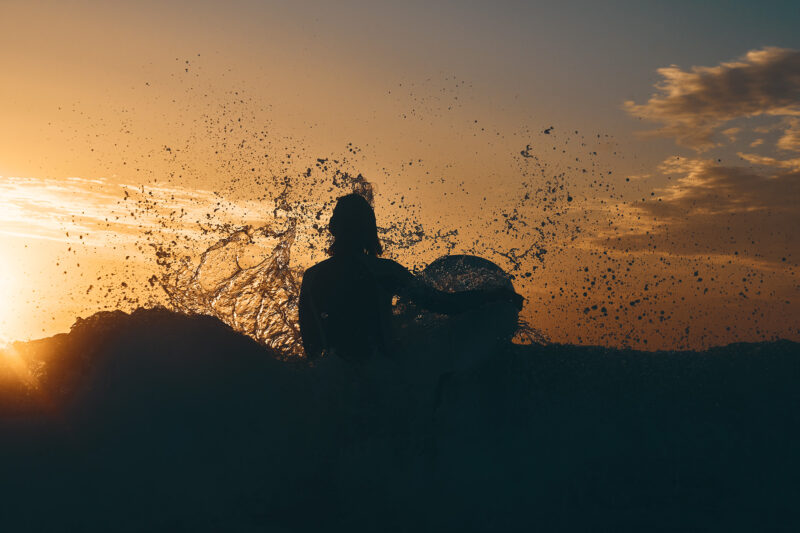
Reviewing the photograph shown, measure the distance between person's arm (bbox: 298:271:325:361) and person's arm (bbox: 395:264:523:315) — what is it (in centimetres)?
72

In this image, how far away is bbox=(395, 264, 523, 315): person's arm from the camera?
492cm

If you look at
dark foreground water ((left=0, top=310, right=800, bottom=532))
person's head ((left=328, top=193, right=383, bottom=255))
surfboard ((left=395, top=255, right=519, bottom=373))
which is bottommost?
dark foreground water ((left=0, top=310, right=800, bottom=532))

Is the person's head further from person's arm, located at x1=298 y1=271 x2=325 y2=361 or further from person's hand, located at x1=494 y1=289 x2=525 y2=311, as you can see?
person's hand, located at x1=494 y1=289 x2=525 y2=311

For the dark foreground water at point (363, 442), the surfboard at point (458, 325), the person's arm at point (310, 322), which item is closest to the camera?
the dark foreground water at point (363, 442)

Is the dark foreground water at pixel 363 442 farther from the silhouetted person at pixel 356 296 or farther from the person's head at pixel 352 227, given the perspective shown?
the person's head at pixel 352 227

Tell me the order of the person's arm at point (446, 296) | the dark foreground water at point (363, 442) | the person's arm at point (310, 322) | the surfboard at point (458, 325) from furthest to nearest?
the person's arm at point (310, 322), the surfboard at point (458, 325), the person's arm at point (446, 296), the dark foreground water at point (363, 442)

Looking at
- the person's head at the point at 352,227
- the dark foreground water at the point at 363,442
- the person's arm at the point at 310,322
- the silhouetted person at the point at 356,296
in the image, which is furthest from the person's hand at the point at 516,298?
the person's arm at the point at 310,322

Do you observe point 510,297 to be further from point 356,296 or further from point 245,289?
point 245,289

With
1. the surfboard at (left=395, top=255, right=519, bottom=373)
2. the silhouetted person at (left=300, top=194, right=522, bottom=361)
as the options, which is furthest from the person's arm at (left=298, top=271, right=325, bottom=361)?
the surfboard at (left=395, top=255, right=519, bottom=373)

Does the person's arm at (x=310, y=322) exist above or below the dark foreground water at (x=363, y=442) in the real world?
above

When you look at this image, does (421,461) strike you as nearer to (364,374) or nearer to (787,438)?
(364,374)

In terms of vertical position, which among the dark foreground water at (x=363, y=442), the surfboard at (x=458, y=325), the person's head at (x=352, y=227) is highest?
the person's head at (x=352, y=227)

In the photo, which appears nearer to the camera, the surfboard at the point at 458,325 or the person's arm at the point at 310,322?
the surfboard at the point at 458,325

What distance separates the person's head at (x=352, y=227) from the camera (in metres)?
5.29
